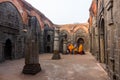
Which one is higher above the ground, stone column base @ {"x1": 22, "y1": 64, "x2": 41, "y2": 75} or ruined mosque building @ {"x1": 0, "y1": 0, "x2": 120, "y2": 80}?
ruined mosque building @ {"x1": 0, "y1": 0, "x2": 120, "y2": 80}

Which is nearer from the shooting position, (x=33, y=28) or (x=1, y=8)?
(x=33, y=28)

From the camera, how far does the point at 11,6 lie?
50.7 ft

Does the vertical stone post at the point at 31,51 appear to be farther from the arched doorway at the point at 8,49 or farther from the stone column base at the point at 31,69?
the arched doorway at the point at 8,49

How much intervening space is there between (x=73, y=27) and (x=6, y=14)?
17.4 m

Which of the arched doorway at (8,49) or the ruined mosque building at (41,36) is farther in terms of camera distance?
the arched doorway at (8,49)

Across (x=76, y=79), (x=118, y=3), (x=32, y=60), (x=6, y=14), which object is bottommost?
(x=76, y=79)

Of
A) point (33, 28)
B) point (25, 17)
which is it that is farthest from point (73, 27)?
point (33, 28)

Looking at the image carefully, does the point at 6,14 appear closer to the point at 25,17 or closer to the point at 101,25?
the point at 25,17

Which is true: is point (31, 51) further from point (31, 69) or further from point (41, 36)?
point (41, 36)

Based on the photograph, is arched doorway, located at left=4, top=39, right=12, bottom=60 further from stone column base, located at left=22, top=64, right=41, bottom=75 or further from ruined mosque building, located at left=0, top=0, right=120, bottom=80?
stone column base, located at left=22, top=64, right=41, bottom=75

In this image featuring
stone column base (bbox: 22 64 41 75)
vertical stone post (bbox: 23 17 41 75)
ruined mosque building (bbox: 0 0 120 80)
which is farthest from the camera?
vertical stone post (bbox: 23 17 41 75)

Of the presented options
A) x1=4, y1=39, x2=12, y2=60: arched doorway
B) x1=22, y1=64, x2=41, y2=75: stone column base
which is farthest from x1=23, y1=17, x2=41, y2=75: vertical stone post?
x1=4, y1=39, x2=12, y2=60: arched doorway

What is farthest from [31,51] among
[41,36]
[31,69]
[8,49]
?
[41,36]

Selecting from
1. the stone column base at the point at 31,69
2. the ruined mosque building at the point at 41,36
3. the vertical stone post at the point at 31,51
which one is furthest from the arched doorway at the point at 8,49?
the stone column base at the point at 31,69
